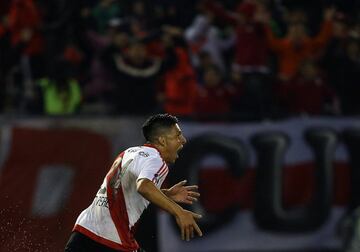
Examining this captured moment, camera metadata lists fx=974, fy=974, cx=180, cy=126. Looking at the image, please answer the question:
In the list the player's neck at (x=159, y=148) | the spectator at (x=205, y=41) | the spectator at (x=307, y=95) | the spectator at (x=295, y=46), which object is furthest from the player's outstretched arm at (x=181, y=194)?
the spectator at (x=205, y=41)

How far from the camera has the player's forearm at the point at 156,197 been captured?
6.18 m

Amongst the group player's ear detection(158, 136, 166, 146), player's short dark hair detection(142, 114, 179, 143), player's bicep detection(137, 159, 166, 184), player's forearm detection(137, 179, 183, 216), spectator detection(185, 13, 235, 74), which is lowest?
player's forearm detection(137, 179, 183, 216)

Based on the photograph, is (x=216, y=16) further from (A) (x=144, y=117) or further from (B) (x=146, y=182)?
(B) (x=146, y=182)

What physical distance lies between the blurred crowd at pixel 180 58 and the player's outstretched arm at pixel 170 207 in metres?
6.27

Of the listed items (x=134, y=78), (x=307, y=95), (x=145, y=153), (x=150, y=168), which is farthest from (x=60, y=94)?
(x=150, y=168)

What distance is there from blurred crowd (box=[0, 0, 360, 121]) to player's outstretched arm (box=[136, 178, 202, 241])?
6272mm

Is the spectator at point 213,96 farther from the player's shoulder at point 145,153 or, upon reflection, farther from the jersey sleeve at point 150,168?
the jersey sleeve at point 150,168

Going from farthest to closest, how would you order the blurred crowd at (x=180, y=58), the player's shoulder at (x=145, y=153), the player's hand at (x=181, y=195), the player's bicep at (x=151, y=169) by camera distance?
the blurred crowd at (x=180, y=58) < the player's hand at (x=181, y=195) < the player's shoulder at (x=145, y=153) < the player's bicep at (x=151, y=169)

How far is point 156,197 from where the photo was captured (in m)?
6.20

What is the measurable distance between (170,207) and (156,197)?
11 cm

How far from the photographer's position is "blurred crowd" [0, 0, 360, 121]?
42.2 feet

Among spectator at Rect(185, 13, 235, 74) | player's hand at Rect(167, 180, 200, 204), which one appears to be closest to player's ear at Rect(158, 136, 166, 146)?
player's hand at Rect(167, 180, 200, 204)

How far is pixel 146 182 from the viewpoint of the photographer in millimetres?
6258

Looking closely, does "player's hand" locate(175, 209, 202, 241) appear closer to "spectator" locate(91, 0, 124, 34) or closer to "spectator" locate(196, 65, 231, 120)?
"spectator" locate(196, 65, 231, 120)
